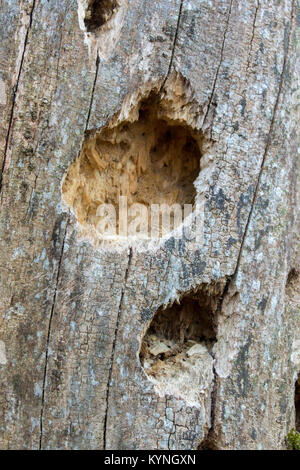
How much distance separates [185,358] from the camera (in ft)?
8.58

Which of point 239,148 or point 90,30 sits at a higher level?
point 90,30

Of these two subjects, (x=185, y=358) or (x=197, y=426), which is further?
(x=185, y=358)

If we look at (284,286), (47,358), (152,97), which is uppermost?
(152,97)

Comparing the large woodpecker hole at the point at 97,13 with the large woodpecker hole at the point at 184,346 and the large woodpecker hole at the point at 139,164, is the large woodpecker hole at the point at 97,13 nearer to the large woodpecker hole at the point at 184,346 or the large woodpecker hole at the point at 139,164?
the large woodpecker hole at the point at 139,164

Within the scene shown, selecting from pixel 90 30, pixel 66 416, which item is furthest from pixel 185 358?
pixel 90 30

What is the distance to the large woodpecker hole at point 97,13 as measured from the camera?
2662 mm

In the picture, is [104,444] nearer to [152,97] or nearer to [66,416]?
[66,416]

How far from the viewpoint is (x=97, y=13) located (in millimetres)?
2699

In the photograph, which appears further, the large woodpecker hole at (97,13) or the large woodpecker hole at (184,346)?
the large woodpecker hole at (97,13)

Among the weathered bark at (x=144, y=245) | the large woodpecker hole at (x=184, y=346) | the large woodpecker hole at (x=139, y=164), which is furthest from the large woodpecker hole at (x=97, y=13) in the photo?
the large woodpecker hole at (x=184, y=346)

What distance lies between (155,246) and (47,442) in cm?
116

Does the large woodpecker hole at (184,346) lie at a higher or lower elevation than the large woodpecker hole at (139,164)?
lower

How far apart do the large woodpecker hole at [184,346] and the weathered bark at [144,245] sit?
17mm

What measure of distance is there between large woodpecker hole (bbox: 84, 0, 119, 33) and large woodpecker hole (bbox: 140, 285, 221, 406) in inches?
63.6
